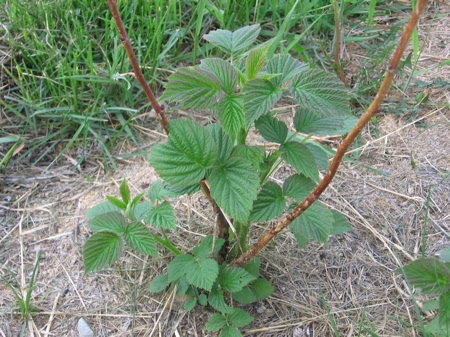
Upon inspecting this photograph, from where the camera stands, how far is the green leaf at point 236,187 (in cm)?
93

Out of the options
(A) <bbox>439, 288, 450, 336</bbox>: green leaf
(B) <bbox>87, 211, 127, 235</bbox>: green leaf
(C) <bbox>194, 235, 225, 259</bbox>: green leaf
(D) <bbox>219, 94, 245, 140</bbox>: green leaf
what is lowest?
(C) <bbox>194, 235, 225, 259</bbox>: green leaf

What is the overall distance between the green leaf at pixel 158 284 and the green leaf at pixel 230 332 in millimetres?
215

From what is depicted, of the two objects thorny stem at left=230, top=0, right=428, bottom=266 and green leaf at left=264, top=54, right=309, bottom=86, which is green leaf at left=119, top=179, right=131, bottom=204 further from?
green leaf at left=264, top=54, right=309, bottom=86

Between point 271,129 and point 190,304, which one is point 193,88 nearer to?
point 271,129

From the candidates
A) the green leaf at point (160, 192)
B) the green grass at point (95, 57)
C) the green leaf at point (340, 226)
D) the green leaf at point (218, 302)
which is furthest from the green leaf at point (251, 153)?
the green grass at point (95, 57)

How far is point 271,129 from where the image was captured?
102cm

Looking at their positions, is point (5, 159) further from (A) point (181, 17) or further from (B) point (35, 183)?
(A) point (181, 17)

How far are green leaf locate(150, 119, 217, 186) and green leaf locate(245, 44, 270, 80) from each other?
0.17m

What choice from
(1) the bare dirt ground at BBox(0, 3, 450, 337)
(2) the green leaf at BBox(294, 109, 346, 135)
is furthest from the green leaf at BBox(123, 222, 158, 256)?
(2) the green leaf at BBox(294, 109, 346, 135)

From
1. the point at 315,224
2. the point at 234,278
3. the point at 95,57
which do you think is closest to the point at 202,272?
the point at 234,278

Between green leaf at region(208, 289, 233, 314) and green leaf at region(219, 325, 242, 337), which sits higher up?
green leaf at region(208, 289, 233, 314)

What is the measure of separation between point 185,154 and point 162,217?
0.20 meters

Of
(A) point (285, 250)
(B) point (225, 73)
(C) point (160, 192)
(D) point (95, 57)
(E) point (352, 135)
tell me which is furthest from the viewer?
(D) point (95, 57)

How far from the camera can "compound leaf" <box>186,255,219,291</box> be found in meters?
1.07
